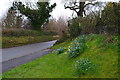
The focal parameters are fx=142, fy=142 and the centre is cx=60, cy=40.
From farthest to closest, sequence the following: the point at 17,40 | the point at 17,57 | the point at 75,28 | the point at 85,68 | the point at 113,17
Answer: the point at 17,40 → the point at 75,28 → the point at 17,57 → the point at 113,17 → the point at 85,68

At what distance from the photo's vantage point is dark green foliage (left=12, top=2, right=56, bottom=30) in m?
27.5

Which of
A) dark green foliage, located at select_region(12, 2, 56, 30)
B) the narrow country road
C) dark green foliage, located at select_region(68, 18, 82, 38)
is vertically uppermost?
dark green foliage, located at select_region(12, 2, 56, 30)

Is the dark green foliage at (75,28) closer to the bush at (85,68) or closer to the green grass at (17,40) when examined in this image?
the green grass at (17,40)

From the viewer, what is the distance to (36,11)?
2822cm

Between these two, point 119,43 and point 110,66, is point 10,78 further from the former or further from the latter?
point 119,43

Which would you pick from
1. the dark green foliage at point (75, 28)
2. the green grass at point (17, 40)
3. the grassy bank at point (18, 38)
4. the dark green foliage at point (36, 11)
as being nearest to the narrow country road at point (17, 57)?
the dark green foliage at point (75, 28)

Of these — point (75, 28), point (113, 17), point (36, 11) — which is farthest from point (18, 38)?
point (113, 17)

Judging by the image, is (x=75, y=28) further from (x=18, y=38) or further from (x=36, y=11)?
(x=36, y=11)

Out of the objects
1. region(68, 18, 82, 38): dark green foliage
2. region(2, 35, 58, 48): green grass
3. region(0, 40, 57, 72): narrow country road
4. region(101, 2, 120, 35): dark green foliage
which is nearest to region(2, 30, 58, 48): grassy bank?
region(2, 35, 58, 48): green grass

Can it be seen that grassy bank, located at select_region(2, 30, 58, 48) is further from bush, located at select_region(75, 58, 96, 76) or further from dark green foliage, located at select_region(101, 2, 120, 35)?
bush, located at select_region(75, 58, 96, 76)

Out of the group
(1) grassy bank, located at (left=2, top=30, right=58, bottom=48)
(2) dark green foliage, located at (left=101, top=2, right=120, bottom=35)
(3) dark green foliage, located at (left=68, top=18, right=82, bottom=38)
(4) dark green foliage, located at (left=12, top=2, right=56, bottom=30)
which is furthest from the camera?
(4) dark green foliage, located at (left=12, top=2, right=56, bottom=30)

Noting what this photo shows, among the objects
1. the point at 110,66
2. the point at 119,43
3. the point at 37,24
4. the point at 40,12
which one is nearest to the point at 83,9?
the point at 40,12

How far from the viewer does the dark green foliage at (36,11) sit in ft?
90.2

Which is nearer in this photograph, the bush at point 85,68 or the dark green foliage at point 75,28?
the bush at point 85,68
